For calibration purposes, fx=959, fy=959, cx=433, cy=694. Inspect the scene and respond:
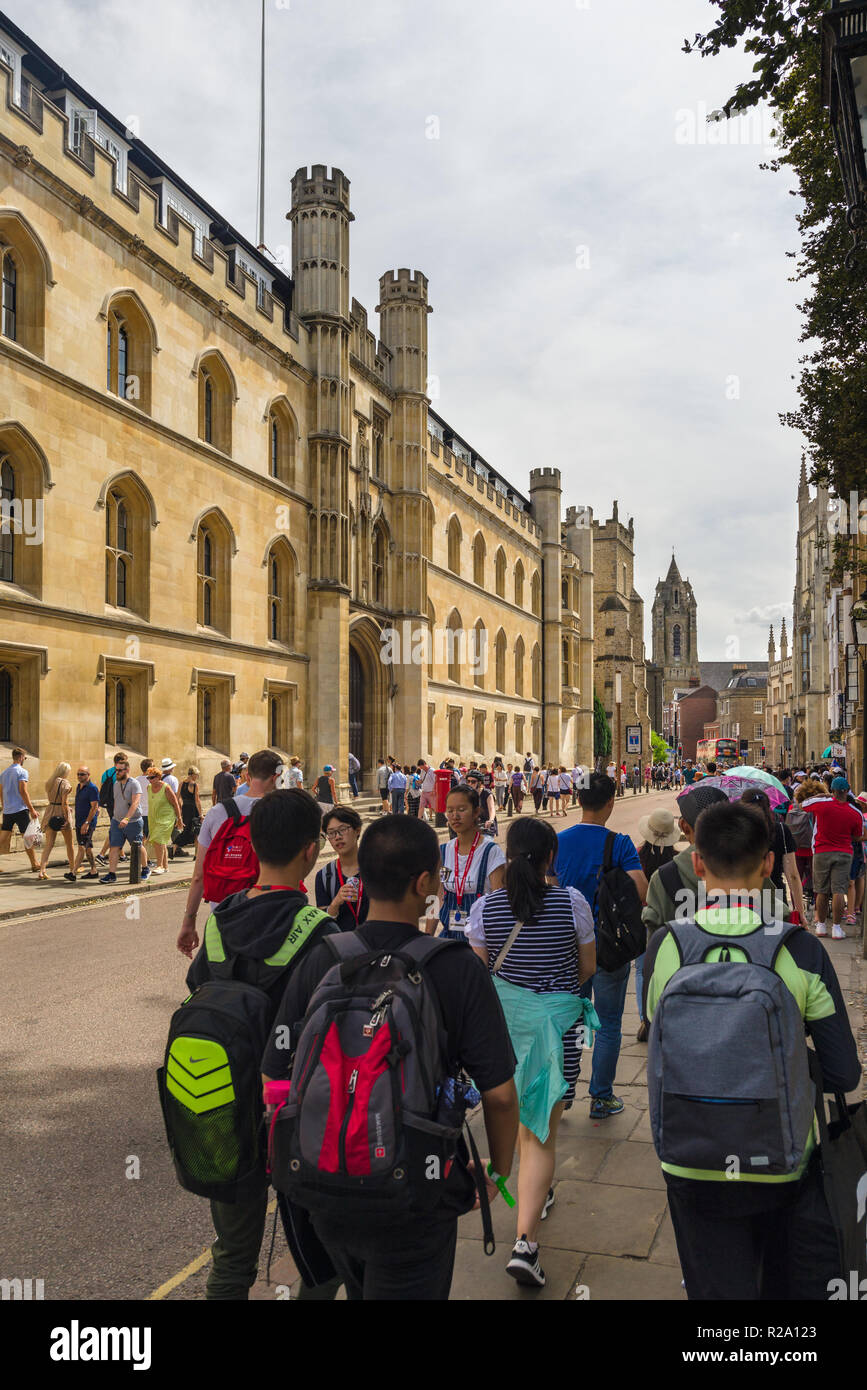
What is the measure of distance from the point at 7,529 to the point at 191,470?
540 centimetres

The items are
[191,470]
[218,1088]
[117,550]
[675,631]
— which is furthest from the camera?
[675,631]

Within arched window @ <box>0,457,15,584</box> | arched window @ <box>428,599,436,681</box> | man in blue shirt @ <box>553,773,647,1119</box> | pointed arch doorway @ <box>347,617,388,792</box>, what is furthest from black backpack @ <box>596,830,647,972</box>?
arched window @ <box>428,599,436,681</box>

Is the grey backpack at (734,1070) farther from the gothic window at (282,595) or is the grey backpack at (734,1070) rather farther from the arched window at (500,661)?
the arched window at (500,661)

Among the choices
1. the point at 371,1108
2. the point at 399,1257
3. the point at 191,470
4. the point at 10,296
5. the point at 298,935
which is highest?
the point at 10,296

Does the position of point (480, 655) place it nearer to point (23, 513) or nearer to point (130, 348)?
point (130, 348)

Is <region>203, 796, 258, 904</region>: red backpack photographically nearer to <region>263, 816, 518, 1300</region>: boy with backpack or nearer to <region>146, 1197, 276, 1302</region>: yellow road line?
<region>146, 1197, 276, 1302</region>: yellow road line

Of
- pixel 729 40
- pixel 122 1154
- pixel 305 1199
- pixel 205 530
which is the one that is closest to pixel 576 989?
pixel 305 1199

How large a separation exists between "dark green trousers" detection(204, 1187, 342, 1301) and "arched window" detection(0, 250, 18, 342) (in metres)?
17.6

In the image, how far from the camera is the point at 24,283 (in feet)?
56.7

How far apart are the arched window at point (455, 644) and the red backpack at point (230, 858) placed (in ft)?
111

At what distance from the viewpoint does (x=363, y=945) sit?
2.35m

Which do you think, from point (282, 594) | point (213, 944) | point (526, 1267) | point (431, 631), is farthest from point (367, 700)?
point (213, 944)
